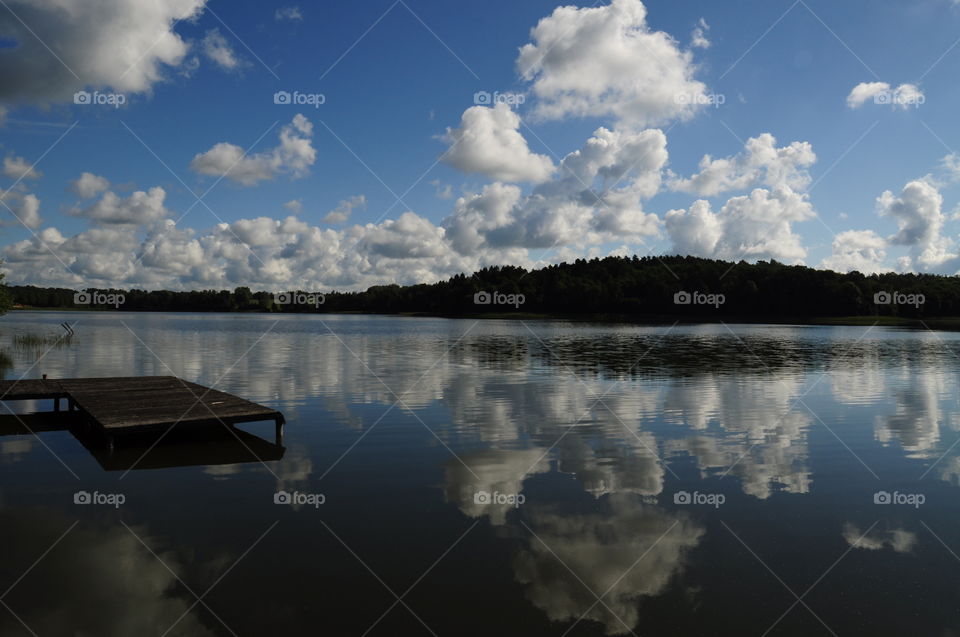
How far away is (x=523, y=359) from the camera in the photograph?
4656 cm

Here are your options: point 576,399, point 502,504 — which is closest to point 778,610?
point 502,504

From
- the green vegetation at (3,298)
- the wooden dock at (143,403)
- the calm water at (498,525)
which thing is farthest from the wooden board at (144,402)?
the green vegetation at (3,298)

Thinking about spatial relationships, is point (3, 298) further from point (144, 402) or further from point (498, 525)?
point (498, 525)

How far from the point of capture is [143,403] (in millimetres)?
21594

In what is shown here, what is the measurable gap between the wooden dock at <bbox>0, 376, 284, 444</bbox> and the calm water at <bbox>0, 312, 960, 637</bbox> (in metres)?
0.75

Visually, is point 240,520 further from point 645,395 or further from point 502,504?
point 645,395

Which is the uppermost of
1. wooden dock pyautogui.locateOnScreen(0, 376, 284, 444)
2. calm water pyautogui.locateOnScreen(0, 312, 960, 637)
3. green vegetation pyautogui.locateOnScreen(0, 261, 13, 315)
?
green vegetation pyautogui.locateOnScreen(0, 261, 13, 315)

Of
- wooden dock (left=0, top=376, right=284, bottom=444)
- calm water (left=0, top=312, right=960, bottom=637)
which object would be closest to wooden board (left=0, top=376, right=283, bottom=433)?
wooden dock (left=0, top=376, right=284, bottom=444)

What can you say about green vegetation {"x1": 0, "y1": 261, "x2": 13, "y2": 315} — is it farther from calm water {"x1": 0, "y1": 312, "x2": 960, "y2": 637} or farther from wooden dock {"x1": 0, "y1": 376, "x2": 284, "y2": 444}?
calm water {"x1": 0, "y1": 312, "x2": 960, "y2": 637}

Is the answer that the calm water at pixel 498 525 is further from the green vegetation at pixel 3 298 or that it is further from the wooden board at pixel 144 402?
the green vegetation at pixel 3 298

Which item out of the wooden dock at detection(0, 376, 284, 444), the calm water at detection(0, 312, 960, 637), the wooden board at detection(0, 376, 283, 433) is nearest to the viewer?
the calm water at detection(0, 312, 960, 637)

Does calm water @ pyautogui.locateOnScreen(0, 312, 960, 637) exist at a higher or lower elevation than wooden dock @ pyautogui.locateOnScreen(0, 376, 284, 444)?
lower

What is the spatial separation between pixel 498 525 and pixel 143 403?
15.5m

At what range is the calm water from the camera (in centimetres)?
841
